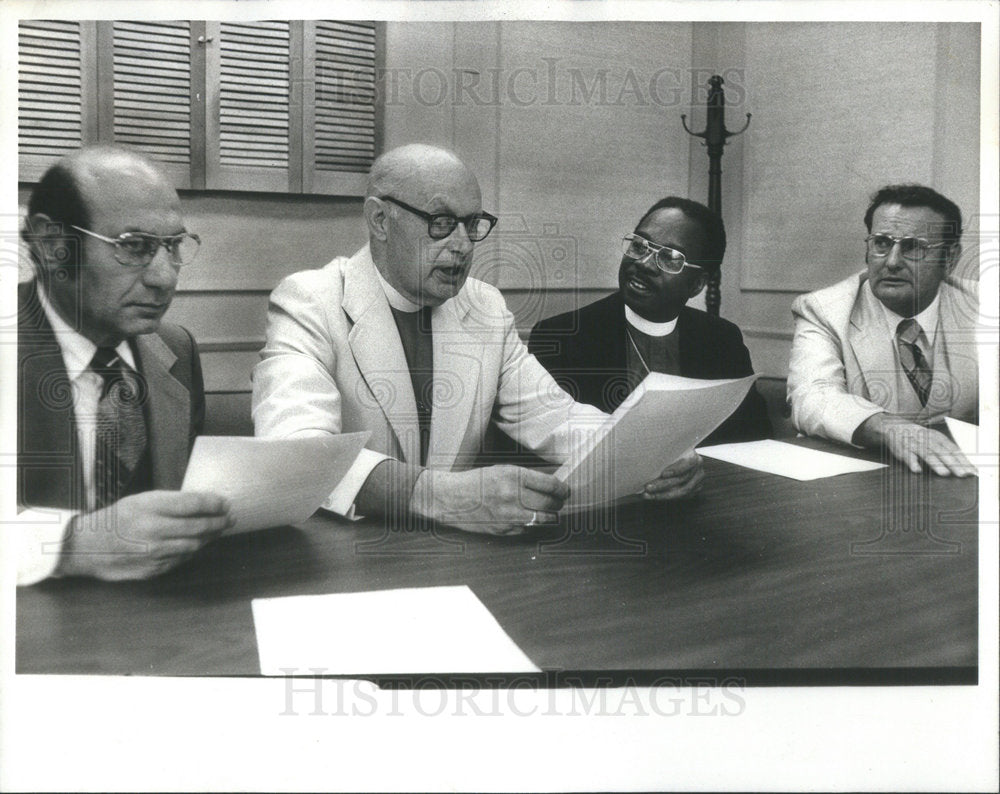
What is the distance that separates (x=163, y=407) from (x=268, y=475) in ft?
0.94

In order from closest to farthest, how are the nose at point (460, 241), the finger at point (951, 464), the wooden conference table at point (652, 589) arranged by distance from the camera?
the wooden conference table at point (652, 589) → the nose at point (460, 241) → the finger at point (951, 464)

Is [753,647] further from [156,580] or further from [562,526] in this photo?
[156,580]

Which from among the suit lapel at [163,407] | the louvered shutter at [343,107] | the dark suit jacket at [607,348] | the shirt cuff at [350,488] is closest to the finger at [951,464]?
the dark suit jacket at [607,348]

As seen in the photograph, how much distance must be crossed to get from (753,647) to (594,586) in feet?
1.08

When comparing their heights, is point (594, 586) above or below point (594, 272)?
below

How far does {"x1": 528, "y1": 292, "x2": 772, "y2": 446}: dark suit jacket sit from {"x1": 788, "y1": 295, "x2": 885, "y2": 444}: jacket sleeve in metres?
0.15

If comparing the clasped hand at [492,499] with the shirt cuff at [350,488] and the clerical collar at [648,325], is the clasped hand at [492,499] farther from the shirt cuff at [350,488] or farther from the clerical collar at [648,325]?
the clerical collar at [648,325]

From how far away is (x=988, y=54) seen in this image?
1.94 meters

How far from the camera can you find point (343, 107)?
6.08 ft

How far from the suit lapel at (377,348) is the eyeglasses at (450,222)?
0.42ft

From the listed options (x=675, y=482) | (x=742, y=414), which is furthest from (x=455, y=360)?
(x=742, y=414)

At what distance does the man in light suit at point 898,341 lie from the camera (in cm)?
193

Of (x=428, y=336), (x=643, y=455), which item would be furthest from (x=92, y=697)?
(x=643, y=455)

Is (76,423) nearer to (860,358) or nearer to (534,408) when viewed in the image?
(534,408)
